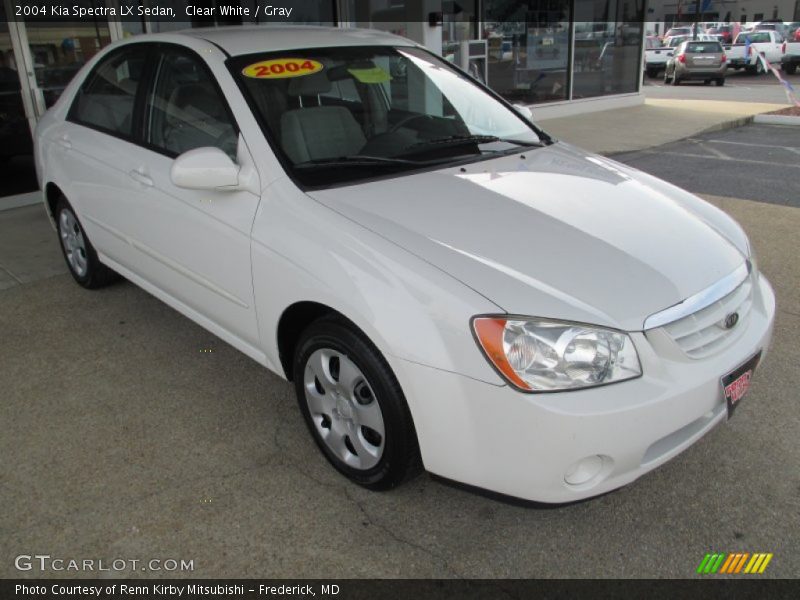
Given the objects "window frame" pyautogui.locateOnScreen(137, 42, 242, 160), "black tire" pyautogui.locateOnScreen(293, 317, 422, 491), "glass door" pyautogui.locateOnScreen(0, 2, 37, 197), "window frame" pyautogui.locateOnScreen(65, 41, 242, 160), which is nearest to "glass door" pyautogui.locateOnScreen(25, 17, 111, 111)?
"glass door" pyautogui.locateOnScreen(0, 2, 37, 197)

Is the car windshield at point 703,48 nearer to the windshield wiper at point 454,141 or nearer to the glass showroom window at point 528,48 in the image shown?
the glass showroom window at point 528,48

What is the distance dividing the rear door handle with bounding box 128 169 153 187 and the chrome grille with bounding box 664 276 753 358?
2470 millimetres

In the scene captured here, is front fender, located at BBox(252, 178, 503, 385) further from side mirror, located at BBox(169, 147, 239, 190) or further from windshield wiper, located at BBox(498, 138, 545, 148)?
windshield wiper, located at BBox(498, 138, 545, 148)

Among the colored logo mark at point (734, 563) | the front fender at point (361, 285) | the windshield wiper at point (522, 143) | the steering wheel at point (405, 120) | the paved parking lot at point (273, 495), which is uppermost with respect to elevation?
the steering wheel at point (405, 120)

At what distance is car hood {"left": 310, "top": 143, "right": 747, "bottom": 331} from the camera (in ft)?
7.16

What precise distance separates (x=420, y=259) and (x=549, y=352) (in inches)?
20.3

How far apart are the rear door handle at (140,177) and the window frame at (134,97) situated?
0.18m

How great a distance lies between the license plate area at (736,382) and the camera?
7.57 feet

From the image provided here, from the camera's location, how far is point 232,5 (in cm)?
733
